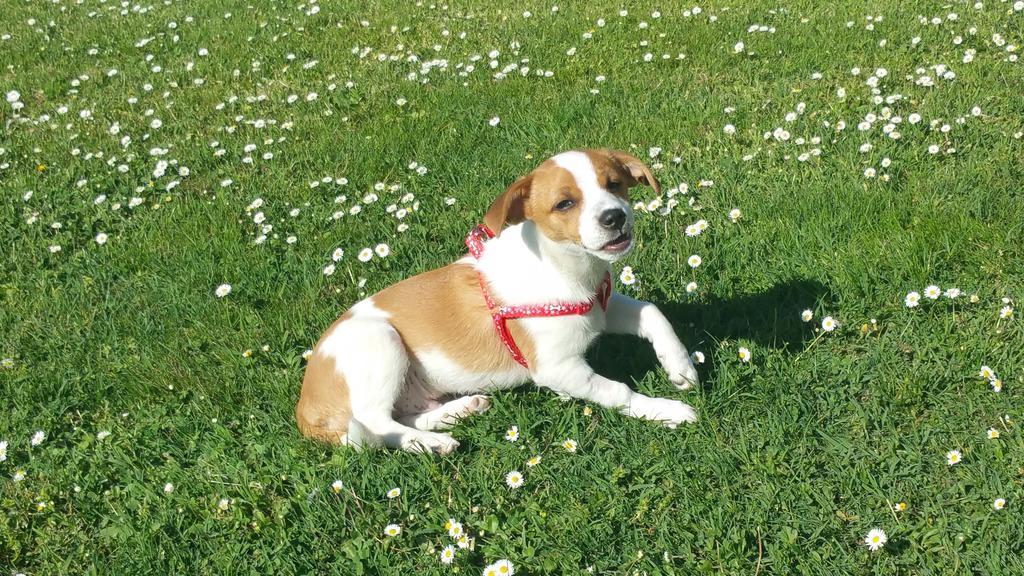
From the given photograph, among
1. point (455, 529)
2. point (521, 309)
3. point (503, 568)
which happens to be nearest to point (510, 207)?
point (521, 309)

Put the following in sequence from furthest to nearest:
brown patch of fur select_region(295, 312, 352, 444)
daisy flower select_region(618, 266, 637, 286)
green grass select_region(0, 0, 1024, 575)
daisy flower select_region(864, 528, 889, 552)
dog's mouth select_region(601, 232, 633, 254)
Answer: daisy flower select_region(618, 266, 637, 286) → brown patch of fur select_region(295, 312, 352, 444) → dog's mouth select_region(601, 232, 633, 254) → green grass select_region(0, 0, 1024, 575) → daisy flower select_region(864, 528, 889, 552)

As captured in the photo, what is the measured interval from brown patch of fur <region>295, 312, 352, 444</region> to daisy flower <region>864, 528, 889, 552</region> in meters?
2.09

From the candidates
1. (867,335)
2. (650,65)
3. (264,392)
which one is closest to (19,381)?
(264,392)

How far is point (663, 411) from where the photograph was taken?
11.9 ft

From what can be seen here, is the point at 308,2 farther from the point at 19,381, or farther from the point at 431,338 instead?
the point at 431,338

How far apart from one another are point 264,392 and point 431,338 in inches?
37.1

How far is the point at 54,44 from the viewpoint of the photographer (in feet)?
30.2

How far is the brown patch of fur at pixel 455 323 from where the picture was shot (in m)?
3.88

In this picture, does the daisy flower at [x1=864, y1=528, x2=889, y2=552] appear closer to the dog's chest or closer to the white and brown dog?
the white and brown dog

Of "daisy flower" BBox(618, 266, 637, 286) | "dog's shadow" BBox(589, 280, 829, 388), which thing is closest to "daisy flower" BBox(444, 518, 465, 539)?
"dog's shadow" BBox(589, 280, 829, 388)

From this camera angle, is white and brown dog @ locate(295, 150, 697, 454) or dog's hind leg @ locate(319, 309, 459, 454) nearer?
white and brown dog @ locate(295, 150, 697, 454)

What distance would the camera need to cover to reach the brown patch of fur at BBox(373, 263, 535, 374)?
3.88 metres

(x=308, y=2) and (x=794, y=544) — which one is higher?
(x=794, y=544)

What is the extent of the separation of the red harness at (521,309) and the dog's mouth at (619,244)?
0.36 meters
